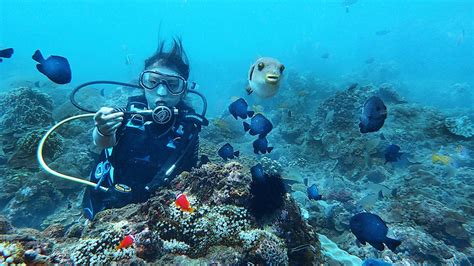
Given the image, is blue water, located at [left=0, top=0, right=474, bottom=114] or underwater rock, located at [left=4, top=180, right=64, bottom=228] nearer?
underwater rock, located at [left=4, top=180, right=64, bottom=228]

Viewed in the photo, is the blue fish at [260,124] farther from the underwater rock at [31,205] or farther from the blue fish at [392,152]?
the underwater rock at [31,205]

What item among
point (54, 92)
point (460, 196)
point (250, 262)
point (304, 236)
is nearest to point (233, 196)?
point (250, 262)

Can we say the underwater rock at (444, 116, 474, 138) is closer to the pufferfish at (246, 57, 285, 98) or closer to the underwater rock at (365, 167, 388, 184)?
the underwater rock at (365, 167, 388, 184)

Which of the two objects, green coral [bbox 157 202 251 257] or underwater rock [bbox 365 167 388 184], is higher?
green coral [bbox 157 202 251 257]

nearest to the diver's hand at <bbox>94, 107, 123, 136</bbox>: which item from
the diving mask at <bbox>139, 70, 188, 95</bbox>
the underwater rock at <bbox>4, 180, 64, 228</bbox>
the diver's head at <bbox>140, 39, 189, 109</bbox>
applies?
the diver's head at <bbox>140, 39, 189, 109</bbox>

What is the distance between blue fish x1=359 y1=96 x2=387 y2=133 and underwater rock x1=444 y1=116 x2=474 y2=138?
8.50 metres

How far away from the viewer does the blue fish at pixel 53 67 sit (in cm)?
299

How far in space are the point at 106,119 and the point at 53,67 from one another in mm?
825

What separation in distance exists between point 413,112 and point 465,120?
1.63 meters

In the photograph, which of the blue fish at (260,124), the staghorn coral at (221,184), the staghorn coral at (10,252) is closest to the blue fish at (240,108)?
the blue fish at (260,124)

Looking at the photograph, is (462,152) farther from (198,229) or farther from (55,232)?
(55,232)

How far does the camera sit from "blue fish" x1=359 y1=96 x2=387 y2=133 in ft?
10.6

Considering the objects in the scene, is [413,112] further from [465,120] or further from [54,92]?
[54,92]

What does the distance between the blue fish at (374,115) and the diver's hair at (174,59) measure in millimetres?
3107
